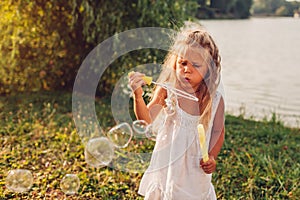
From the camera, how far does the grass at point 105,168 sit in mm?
3350

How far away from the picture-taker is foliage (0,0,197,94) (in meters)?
5.65

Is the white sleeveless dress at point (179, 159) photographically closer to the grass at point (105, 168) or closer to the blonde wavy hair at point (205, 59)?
the blonde wavy hair at point (205, 59)

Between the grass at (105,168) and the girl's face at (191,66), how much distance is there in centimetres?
135

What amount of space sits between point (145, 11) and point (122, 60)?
0.68 m

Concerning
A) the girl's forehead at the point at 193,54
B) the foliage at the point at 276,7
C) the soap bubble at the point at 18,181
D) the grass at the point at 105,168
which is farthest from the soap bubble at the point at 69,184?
the foliage at the point at 276,7

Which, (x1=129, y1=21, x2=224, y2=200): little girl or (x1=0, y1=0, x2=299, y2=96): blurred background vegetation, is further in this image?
(x1=0, y1=0, x2=299, y2=96): blurred background vegetation

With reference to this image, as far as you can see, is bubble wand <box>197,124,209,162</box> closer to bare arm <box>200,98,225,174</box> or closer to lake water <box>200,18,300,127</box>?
bare arm <box>200,98,225,174</box>

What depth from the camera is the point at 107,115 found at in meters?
5.34

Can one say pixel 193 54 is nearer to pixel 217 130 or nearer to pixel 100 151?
pixel 217 130

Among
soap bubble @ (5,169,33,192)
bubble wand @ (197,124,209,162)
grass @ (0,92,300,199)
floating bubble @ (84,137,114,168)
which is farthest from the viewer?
floating bubble @ (84,137,114,168)

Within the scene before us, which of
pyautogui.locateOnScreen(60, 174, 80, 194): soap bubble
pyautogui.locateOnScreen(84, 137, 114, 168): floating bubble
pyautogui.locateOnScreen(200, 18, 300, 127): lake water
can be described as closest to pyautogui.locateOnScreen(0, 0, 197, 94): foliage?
pyautogui.locateOnScreen(200, 18, 300, 127): lake water

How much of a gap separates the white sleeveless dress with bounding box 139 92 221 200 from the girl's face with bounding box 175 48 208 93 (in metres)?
0.17

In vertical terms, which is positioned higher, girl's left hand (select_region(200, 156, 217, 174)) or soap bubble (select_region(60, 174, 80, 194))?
girl's left hand (select_region(200, 156, 217, 174))

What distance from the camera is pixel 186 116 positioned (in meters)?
2.31
